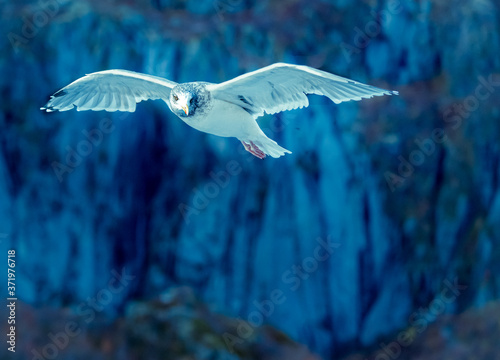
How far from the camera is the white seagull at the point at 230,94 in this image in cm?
176

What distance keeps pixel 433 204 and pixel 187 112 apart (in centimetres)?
123

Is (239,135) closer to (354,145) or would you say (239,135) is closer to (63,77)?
(354,145)

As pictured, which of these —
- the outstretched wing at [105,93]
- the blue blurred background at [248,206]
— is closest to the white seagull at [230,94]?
the outstretched wing at [105,93]

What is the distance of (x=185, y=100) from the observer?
1.80 metres

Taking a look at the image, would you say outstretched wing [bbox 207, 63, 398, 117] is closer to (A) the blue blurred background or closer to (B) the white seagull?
(B) the white seagull

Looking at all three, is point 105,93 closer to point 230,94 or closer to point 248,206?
point 230,94

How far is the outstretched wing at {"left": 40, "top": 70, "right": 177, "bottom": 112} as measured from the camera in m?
2.09

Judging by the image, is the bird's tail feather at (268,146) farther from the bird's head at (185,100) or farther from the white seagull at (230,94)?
the bird's head at (185,100)

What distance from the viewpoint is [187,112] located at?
180 cm

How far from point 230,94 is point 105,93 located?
44cm

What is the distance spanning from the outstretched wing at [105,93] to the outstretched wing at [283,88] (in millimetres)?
252

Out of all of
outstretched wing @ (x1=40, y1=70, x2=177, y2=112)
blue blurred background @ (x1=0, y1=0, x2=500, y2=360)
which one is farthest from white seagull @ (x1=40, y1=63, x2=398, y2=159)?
blue blurred background @ (x1=0, y1=0, x2=500, y2=360)

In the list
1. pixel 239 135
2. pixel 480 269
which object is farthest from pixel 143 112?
pixel 480 269

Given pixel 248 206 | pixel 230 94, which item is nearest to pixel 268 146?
pixel 230 94
